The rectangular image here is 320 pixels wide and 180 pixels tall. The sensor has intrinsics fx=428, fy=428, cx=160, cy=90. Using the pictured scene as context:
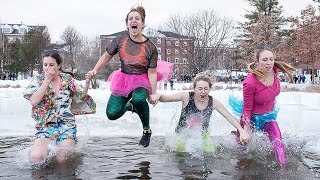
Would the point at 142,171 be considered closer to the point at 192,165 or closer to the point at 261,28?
the point at 192,165

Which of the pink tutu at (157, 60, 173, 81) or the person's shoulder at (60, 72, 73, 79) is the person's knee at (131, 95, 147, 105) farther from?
the person's shoulder at (60, 72, 73, 79)

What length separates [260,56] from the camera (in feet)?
18.0

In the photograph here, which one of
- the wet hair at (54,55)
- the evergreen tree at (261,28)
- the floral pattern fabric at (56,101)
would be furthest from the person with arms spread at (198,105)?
the evergreen tree at (261,28)

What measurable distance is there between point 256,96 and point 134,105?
154 centimetres

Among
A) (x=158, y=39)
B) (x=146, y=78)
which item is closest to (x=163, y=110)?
(x=146, y=78)

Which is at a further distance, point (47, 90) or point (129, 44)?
point (129, 44)

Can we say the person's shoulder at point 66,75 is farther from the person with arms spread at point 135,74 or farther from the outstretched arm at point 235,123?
the outstretched arm at point 235,123

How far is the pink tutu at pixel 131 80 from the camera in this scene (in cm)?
533

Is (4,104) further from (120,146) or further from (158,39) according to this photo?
(158,39)

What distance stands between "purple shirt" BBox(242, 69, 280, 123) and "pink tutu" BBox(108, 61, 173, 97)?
3.52ft

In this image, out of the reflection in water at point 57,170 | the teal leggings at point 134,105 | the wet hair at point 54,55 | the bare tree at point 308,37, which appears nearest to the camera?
the reflection in water at point 57,170

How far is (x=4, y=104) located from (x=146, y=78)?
417 inches

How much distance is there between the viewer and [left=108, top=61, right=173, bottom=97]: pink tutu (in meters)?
5.33

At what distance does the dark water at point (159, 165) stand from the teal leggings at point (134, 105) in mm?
505
